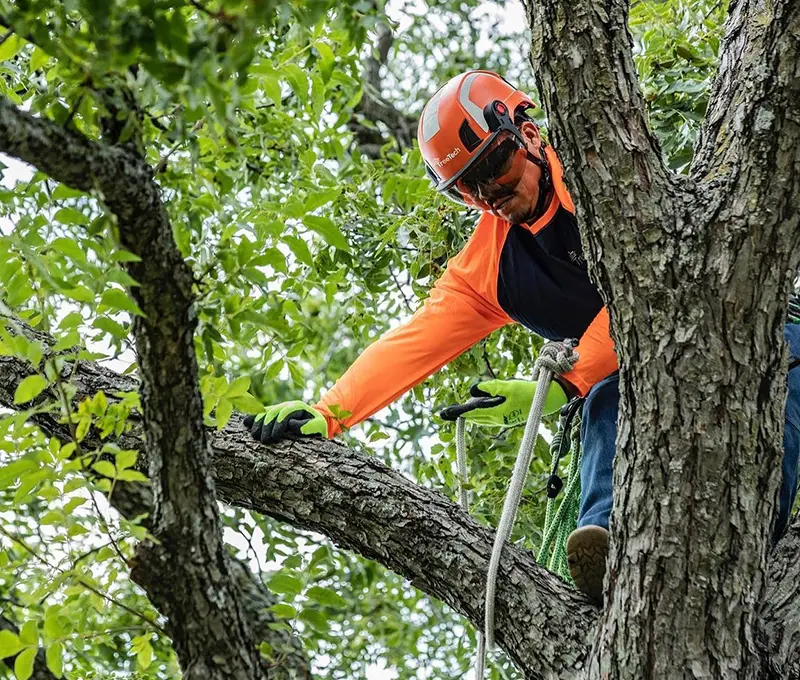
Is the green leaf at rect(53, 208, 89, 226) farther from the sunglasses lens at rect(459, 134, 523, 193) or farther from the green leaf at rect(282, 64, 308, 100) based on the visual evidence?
the sunglasses lens at rect(459, 134, 523, 193)

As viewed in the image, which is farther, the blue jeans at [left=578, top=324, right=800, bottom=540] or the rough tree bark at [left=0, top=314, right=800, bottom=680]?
the blue jeans at [left=578, top=324, right=800, bottom=540]

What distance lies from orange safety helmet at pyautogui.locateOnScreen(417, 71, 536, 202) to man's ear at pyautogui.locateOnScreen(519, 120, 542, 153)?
41 millimetres

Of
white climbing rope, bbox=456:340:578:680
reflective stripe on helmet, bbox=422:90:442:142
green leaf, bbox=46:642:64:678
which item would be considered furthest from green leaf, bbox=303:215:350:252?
reflective stripe on helmet, bbox=422:90:442:142

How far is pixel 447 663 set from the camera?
5547mm

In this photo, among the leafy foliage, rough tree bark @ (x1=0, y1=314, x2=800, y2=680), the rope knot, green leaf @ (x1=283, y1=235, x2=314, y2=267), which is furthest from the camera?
the rope knot

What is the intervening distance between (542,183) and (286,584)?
1447 millimetres

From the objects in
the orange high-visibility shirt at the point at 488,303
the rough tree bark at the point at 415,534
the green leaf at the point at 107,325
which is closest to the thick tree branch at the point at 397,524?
the rough tree bark at the point at 415,534

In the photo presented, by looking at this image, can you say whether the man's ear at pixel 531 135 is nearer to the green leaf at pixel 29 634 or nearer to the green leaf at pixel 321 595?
the green leaf at pixel 321 595

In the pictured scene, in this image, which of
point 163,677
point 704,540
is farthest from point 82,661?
point 704,540

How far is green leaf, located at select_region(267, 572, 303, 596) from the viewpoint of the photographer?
1942 mm

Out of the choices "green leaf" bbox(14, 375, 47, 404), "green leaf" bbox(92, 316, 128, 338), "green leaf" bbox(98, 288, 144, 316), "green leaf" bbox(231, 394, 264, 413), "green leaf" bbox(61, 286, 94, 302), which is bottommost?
"green leaf" bbox(98, 288, 144, 316)

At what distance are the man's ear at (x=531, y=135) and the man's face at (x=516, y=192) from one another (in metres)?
0.02

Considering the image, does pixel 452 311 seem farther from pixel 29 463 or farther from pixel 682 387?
pixel 29 463

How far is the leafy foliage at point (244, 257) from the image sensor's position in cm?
140
